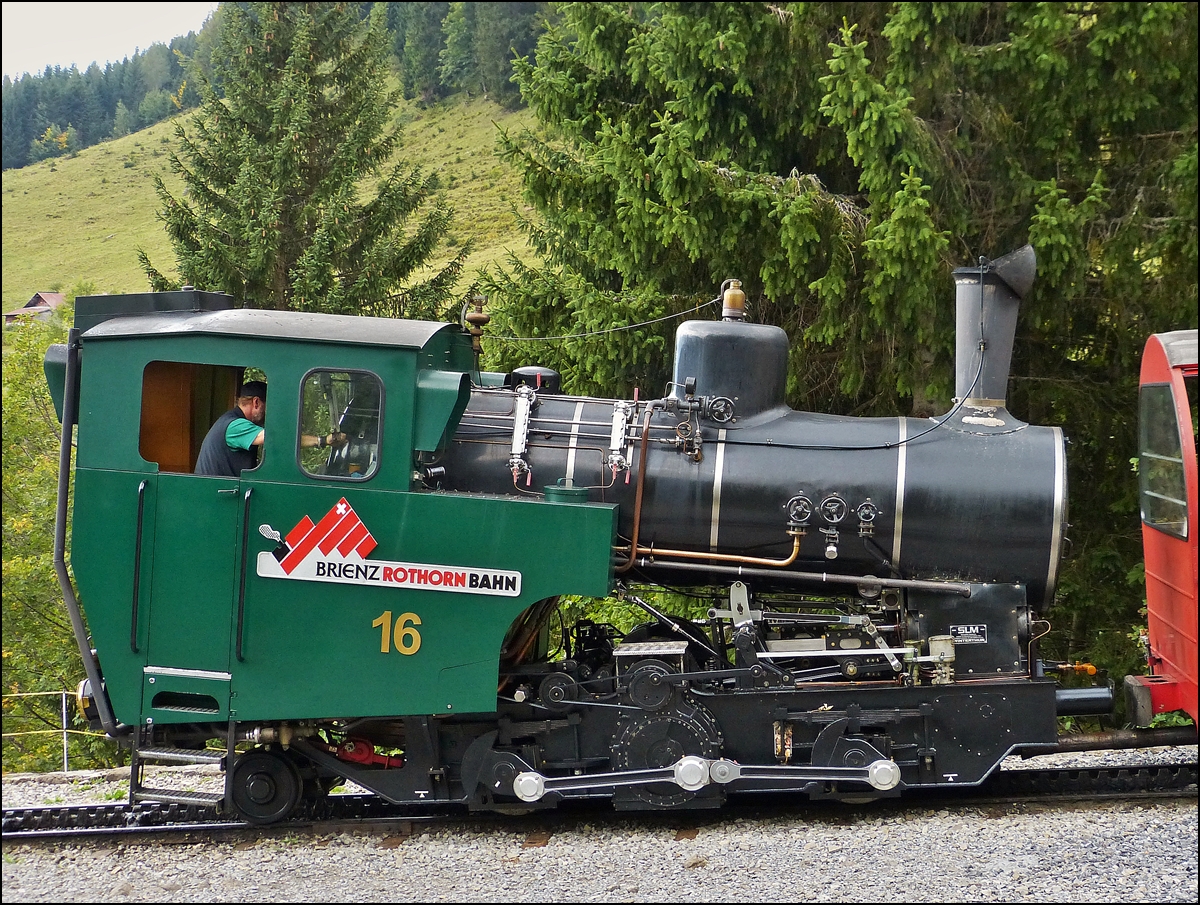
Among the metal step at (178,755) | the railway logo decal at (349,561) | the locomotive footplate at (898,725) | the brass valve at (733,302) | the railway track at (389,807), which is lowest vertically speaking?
the railway track at (389,807)

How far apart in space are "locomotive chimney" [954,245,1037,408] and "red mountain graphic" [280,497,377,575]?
3.56 meters

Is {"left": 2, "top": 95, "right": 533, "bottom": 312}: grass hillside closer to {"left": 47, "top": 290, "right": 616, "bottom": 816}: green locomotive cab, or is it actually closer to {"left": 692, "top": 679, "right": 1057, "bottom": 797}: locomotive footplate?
{"left": 47, "top": 290, "right": 616, "bottom": 816}: green locomotive cab

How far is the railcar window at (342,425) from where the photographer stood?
542 cm

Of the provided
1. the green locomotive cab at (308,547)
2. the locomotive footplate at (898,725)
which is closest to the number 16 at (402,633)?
the green locomotive cab at (308,547)

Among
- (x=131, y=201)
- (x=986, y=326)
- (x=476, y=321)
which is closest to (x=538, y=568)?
(x=476, y=321)

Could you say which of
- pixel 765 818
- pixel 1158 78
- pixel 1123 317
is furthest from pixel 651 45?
pixel 765 818

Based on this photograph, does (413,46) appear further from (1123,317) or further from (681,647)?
(1123,317)

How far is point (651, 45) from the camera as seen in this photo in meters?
8.50

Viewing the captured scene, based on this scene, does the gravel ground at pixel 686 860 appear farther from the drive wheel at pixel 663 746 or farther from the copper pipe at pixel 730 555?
the copper pipe at pixel 730 555

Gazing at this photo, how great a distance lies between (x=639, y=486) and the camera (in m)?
5.70

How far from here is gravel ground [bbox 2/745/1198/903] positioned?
15.2 ft

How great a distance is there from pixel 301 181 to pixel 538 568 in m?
10.5

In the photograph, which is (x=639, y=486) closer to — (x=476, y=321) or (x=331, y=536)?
(x=476, y=321)

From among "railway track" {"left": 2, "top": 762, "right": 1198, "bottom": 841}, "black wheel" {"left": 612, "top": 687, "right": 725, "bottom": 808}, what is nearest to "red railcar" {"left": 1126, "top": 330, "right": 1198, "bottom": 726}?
"railway track" {"left": 2, "top": 762, "right": 1198, "bottom": 841}
